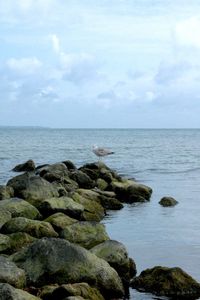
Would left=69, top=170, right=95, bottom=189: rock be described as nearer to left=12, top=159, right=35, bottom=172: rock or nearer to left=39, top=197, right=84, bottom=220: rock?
left=39, top=197, right=84, bottom=220: rock

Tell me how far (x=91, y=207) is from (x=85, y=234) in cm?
534

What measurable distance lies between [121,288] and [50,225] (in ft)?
11.9

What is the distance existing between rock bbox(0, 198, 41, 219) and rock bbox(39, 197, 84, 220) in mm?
455

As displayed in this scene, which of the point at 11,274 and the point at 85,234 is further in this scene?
the point at 85,234

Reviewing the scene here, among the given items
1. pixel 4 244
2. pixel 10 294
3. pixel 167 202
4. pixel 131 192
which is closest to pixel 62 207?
pixel 4 244

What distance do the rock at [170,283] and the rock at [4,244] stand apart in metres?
3.04

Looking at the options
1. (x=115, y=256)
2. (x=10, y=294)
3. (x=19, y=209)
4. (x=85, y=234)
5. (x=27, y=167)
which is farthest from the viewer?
(x=27, y=167)

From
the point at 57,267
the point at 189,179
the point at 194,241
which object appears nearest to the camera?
the point at 57,267

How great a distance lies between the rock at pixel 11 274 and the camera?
991 centimetres

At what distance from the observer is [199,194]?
993 inches

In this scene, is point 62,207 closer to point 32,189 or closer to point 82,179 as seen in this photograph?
point 32,189

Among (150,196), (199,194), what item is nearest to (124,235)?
(150,196)

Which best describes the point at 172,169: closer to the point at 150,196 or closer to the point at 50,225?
the point at 150,196

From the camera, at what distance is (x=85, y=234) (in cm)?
1319
